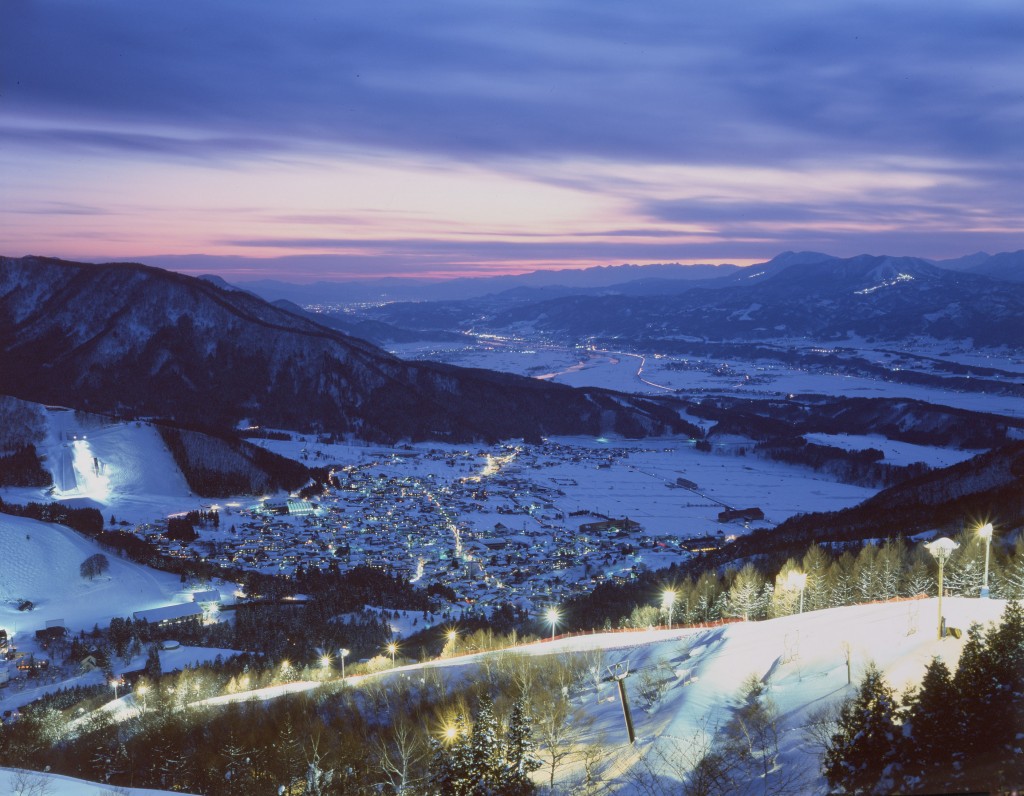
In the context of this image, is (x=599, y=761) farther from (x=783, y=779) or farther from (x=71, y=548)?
(x=71, y=548)

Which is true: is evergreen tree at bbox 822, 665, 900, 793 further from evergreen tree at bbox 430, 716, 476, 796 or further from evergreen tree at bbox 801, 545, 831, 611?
evergreen tree at bbox 801, 545, 831, 611

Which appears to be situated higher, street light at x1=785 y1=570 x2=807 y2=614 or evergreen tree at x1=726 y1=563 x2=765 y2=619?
street light at x1=785 y1=570 x2=807 y2=614

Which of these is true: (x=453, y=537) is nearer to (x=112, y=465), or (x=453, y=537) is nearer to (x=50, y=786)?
(x=112, y=465)

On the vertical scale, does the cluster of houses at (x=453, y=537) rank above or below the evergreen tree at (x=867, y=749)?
below

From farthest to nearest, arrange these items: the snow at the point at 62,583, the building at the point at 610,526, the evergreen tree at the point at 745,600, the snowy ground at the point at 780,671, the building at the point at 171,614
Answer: the building at the point at 610,526 → the snow at the point at 62,583 → the building at the point at 171,614 → the evergreen tree at the point at 745,600 → the snowy ground at the point at 780,671

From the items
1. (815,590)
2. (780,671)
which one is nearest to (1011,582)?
(815,590)

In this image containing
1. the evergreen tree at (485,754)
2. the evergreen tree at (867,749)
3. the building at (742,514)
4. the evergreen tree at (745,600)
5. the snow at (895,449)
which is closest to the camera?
the evergreen tree at (867,749)

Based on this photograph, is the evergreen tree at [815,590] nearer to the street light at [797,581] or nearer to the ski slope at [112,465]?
the street light at [797,581]

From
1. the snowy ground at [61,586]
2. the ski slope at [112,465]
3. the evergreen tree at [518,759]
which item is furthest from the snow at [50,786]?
the ski slope at [112,465]

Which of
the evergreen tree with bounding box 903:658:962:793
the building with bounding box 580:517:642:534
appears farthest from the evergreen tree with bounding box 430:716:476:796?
the building with bounding box 580:517:642:534
